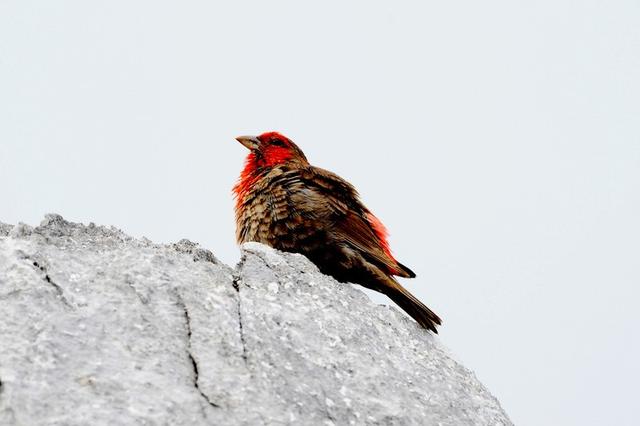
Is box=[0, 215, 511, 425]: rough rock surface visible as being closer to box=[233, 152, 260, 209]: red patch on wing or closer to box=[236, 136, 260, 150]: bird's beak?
box=[233, 152, 260, 209]: red patch on wing

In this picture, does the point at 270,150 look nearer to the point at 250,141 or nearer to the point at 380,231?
the point at 250,141

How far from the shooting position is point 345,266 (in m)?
5.47

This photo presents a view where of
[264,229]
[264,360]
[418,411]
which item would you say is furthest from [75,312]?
[264,229]

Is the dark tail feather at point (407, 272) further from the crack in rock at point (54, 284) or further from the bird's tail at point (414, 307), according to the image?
the crack in rock at point (54, 284)

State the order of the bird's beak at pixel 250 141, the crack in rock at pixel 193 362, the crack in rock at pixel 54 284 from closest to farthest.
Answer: the crack in rock at pixel 193 362
the crack in rock at pixel 54 284
the bird's beak at pixel 250 141

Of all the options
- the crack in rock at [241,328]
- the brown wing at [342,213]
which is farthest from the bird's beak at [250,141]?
the crack in rock at [241,328]

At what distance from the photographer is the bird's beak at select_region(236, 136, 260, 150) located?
22.0ft

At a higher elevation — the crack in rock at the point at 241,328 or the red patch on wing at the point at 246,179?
the red patch on wing at the point at 246,179

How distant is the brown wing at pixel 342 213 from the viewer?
18.3 feet

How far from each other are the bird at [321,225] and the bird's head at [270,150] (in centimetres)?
51

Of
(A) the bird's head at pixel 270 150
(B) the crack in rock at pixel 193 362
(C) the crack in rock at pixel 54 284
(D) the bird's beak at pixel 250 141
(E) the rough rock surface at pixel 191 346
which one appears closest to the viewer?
(E) the rough rock surface at pixel 191 346

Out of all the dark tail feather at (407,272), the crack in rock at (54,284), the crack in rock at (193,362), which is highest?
the dark tail feather at (407,272)

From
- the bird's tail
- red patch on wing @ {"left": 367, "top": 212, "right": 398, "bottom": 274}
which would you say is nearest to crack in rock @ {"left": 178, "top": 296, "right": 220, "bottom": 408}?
the bird's tail

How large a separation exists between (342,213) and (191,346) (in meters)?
2.68
